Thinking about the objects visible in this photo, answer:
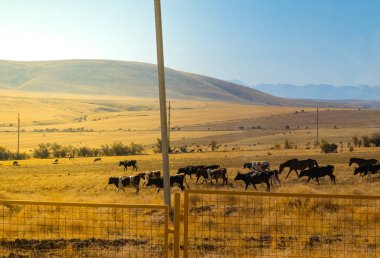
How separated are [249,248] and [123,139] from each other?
308ft

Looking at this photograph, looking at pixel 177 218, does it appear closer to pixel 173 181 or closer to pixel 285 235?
pixel 285 235

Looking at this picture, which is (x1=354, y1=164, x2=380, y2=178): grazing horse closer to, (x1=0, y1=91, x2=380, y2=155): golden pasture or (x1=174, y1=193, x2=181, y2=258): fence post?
(x1=174, y1=193, x2=181, y2=258): fence post

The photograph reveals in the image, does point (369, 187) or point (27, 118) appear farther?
point (27, 118)

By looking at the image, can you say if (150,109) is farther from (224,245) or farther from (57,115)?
(224,245)

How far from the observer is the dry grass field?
25438 millimetres

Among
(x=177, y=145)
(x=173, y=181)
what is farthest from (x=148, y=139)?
(x=173, y=181)

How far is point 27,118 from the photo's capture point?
149875mm

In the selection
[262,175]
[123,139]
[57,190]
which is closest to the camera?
[262,175]

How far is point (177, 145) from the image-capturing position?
3516 inches

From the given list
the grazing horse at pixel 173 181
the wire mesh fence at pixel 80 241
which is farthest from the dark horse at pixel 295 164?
the wire mesh fence at pixel 80 241

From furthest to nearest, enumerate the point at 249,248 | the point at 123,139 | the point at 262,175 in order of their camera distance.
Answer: the point at 123,139, the point at 262,175, the point at 249,248

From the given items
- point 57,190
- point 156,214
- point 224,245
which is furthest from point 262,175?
point 224,245

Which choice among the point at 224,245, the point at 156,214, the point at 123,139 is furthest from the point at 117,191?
the point at 123,139

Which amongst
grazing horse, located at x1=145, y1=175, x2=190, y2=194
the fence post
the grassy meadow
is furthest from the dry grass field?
the fence post
